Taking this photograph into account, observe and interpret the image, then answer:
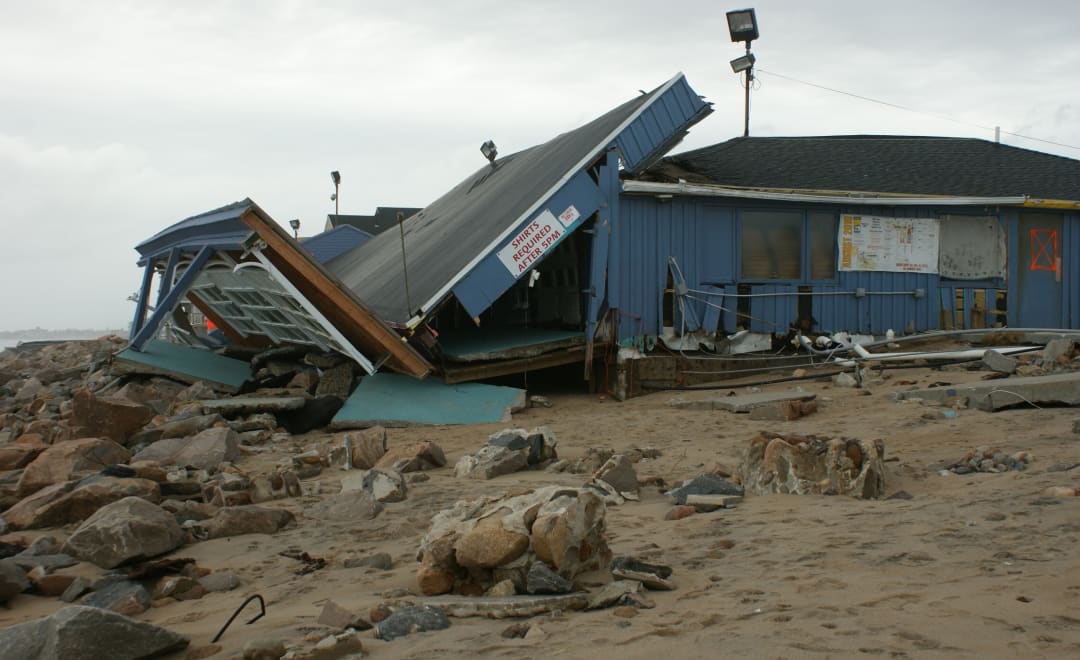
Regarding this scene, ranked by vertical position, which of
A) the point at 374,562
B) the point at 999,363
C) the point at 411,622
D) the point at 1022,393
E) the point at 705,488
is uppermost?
the point at 999,363

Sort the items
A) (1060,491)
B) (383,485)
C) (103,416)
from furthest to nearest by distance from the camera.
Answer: (103,416)
(383,485)
(1060,491)

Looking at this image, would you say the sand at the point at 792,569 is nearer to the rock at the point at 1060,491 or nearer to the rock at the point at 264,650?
the rock at the point at 1060,491

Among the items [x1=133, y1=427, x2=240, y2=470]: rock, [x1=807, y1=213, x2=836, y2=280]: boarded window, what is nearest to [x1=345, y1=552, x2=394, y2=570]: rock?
[x1=133, y1=427, x2=240, y2=470]: rock

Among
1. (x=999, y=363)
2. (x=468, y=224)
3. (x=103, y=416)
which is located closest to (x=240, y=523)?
(x=103, y=416)

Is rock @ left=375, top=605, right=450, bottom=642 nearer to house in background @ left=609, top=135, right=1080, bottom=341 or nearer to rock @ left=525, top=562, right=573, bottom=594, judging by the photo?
rock @ left=525, top=562, right=573, bottom=594

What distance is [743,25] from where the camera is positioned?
19500 millimetres

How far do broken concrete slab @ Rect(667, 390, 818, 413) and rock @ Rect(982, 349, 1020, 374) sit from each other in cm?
233

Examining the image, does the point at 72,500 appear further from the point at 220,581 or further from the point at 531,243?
the point at 531,243

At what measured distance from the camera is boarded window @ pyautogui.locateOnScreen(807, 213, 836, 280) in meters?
14.8

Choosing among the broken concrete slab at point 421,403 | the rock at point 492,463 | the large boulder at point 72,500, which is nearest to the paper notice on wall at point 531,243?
the broken concrete slab at point 421,403

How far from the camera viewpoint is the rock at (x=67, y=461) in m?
7.93

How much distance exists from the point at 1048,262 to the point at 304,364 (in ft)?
42.4

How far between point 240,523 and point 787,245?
10810mm

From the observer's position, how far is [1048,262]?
15625 mm
